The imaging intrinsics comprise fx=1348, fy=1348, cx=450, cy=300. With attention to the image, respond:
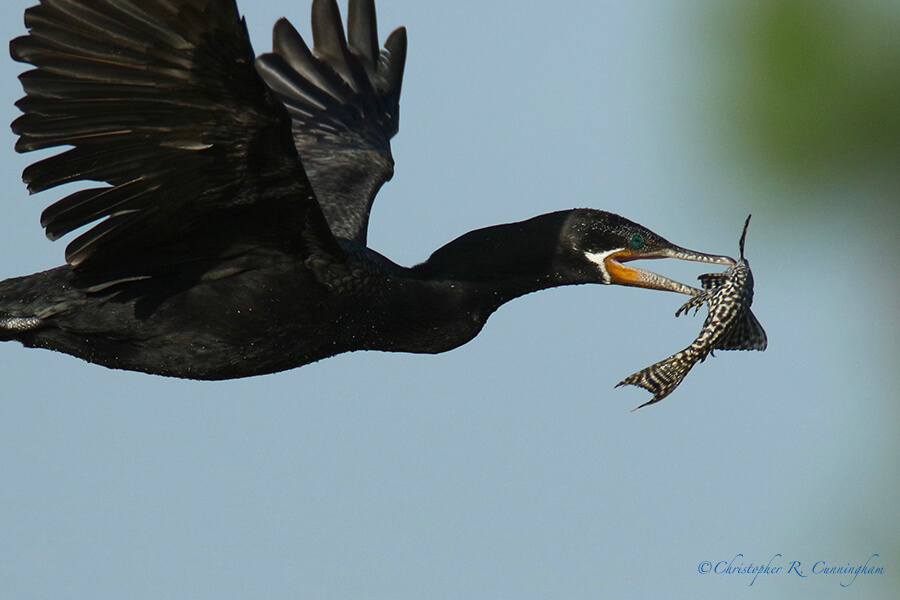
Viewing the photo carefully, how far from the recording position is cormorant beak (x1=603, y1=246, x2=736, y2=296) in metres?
6.12

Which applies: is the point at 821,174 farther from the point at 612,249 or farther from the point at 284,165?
the point at 284,165

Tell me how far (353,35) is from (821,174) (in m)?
3.73

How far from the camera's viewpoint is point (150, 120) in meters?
5.13

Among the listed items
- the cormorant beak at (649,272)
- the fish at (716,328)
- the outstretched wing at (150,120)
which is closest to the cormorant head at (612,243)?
the cormorant beak at (649,272)

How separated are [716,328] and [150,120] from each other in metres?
2.51

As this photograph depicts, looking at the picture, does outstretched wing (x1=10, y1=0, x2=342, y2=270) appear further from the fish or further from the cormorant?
the fish

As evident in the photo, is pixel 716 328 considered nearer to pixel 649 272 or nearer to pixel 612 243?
pixel 649 272

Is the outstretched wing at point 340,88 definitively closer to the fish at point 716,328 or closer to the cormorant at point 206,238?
the cormorant at point 206,238

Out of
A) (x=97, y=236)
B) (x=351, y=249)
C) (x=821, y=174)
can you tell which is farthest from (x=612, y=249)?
(x=821, y=174)

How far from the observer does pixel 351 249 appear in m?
6.35

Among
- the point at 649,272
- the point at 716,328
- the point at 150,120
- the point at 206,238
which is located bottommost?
the point at 716,328

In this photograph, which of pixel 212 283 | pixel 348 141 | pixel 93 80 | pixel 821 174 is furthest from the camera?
pixel 821 174

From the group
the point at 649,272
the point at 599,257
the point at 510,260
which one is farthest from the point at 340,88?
the point at 649,272

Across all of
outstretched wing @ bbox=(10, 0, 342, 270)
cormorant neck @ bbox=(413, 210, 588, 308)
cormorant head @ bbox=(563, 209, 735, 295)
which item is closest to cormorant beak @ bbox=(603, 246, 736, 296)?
cormorant head @ bbox=(563, 209, 735, 295)
